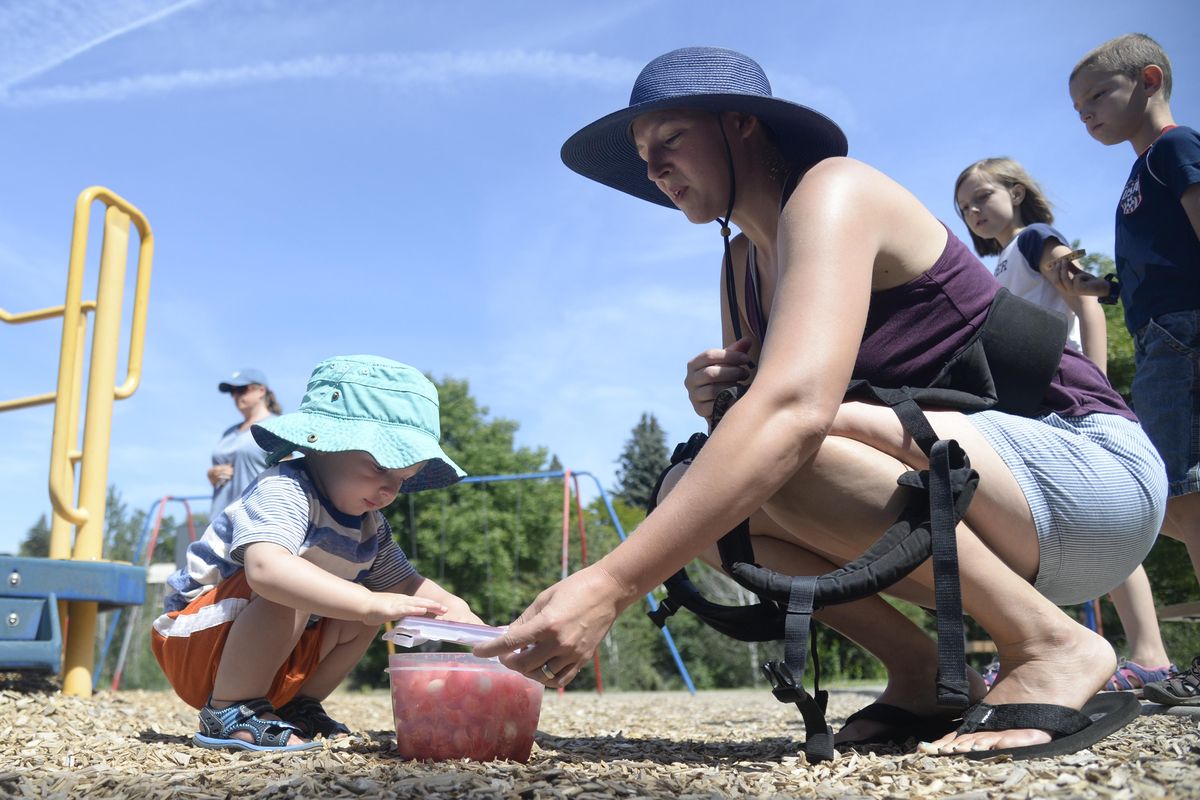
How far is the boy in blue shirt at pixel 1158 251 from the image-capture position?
2.88 meters

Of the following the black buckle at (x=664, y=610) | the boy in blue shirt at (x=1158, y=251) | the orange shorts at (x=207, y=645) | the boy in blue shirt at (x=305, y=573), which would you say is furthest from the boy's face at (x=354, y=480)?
the boy in blue shirt at (x=1158, y=251)

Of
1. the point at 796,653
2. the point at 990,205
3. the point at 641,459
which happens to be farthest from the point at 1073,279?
the point at 641,459

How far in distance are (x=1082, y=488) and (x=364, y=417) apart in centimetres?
163

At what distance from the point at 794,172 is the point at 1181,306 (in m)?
1.53

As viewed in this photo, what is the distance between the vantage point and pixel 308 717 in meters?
2.52

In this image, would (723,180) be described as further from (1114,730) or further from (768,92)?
(1114,730)

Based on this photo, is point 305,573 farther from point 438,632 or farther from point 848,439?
point 848,439

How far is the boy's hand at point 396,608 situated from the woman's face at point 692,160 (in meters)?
1.03

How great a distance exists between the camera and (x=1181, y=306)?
9.73ft

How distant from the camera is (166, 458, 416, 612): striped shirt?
87.9 inches

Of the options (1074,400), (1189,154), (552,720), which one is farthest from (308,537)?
(1189,154)

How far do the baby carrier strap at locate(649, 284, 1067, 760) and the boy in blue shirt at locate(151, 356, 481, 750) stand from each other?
0.69 m

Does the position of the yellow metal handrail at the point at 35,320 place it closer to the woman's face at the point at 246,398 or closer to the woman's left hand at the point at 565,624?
the woman's face at the point at 246,398

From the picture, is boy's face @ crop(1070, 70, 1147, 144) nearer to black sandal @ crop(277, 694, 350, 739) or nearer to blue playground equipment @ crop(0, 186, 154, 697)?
black sandal @ crop(277, 694, 350, 739)
